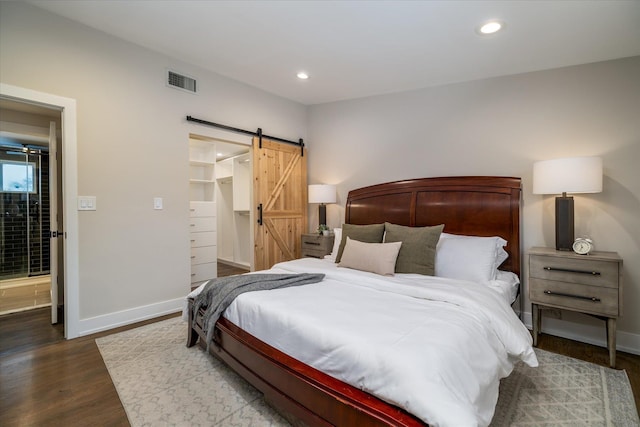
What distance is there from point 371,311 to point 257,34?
2.55 m

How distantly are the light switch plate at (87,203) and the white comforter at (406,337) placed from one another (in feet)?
5.98

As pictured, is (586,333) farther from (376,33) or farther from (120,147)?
(120,147)

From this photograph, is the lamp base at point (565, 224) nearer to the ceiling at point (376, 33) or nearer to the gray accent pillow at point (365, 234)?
the ceiling at point (376, 33)

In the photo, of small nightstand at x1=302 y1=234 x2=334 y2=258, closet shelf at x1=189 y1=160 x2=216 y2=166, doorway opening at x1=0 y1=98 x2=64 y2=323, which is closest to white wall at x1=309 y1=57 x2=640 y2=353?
small nightstand at x1=302 y1=234 x2=334 y2=258

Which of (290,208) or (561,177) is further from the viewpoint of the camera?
(290,208)

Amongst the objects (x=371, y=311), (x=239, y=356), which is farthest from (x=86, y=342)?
(x=371, y=311)

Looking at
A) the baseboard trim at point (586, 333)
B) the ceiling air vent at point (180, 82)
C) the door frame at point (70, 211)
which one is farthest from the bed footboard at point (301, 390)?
the ceiling air vent at point (180, 82)

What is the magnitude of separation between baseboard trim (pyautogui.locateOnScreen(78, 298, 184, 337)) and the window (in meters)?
3.75

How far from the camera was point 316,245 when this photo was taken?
407 cm

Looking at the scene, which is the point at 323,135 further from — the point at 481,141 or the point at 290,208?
the point at 481,141

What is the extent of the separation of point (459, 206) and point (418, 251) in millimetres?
A: 932

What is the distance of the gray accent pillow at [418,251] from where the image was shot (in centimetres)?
256

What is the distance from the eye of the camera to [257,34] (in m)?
2.65

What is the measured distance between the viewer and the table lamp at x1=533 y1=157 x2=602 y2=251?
7.85ft
